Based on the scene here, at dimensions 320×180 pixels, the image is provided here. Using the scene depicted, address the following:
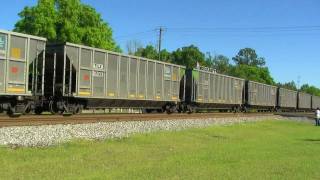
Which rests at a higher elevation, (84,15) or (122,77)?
(84,15)

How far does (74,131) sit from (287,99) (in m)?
55.5

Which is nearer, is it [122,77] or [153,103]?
[122,77]

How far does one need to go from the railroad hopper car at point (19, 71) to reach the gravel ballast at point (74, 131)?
3.55 meters

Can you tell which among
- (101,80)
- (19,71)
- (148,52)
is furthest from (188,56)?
(19,71)

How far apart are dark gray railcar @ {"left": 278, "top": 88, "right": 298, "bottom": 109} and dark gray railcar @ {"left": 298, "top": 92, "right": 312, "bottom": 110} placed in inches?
138

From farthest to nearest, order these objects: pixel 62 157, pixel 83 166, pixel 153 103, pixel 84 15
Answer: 1. pixel 84 15
2. pixel 153 103
3. pixel 62 157
4. pixel 83 166

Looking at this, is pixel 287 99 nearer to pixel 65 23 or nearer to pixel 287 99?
pixel 287 99

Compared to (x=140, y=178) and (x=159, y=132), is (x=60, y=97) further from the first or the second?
(x=140, y=178)

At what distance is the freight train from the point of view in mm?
19780

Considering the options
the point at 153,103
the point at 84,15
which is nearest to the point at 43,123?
the point at 153,103

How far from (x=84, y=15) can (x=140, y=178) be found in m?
49.9

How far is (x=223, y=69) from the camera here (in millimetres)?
149500

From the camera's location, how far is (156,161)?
1338 cm

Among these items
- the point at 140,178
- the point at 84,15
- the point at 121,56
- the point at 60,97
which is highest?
the point at 84,15
